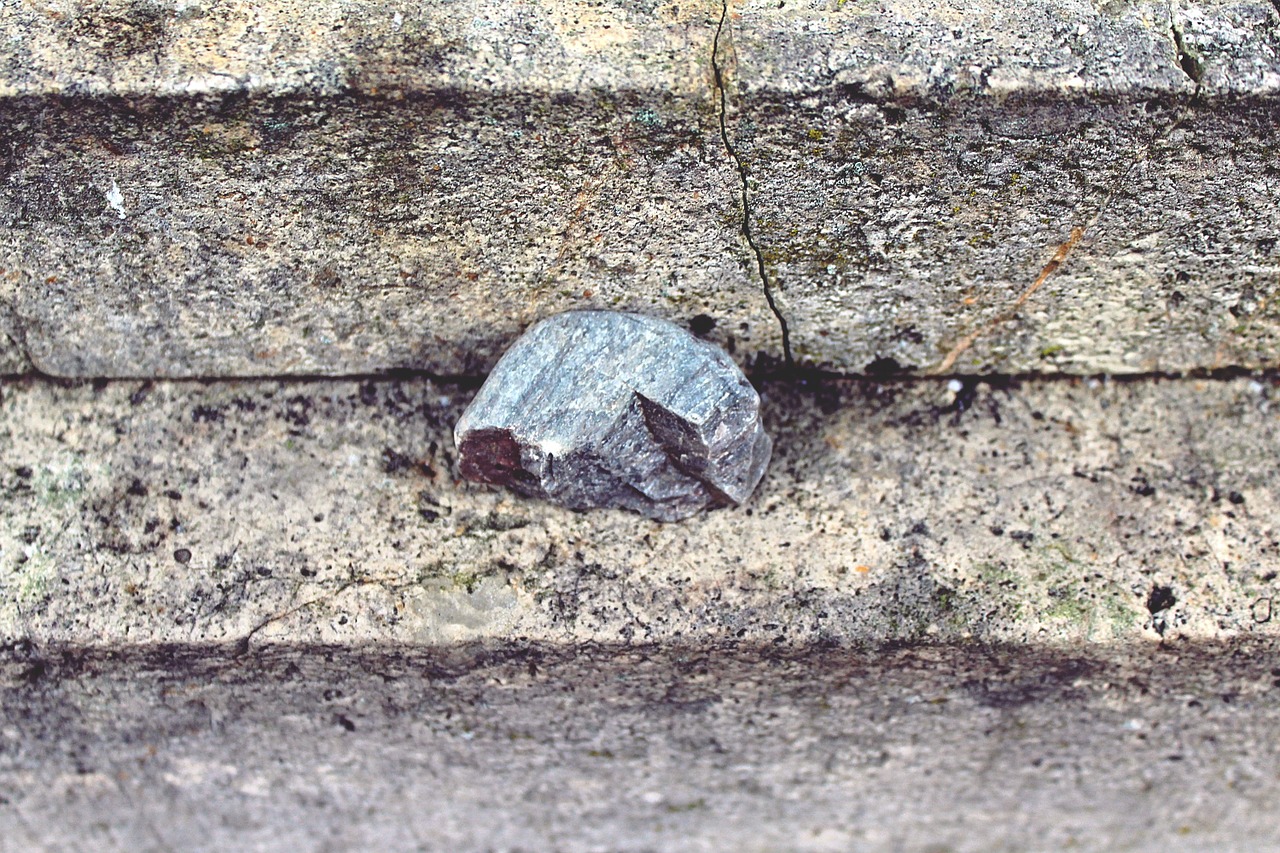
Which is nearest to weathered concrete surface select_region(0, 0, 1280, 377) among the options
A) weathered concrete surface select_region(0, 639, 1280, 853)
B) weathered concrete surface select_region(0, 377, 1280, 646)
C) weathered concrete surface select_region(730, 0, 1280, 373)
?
weathered concrete surface select_region(730, 0, 1280, 373)

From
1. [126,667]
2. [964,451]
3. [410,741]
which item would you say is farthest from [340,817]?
[964,451]

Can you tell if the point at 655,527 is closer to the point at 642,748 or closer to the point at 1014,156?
the point at 642,748

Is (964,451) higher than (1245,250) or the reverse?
the reverse

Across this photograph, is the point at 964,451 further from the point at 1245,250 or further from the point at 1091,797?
the point at 1091,797

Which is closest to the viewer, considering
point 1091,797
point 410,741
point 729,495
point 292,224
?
point 292,224

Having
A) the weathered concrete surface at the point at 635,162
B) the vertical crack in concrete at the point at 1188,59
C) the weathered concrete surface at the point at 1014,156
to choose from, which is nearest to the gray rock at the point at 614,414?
the weathered concrete surface at the point at 635,162

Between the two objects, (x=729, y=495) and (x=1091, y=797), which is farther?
(x=1091, y=797)

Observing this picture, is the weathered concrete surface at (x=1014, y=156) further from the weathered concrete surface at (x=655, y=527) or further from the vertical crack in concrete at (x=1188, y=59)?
the weathered concrete surface at (x=655, y=527)
